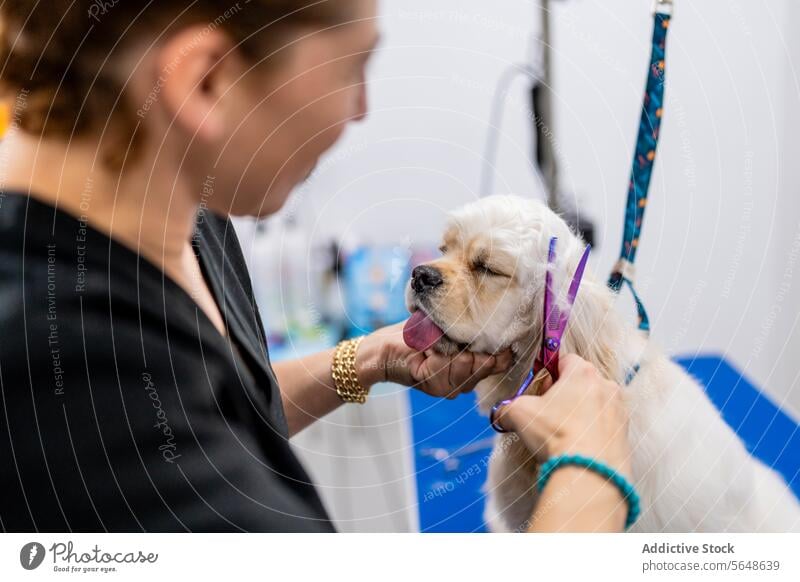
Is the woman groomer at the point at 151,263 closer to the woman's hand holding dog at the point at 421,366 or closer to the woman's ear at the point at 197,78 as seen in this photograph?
the woman's ear at the point at 197,78

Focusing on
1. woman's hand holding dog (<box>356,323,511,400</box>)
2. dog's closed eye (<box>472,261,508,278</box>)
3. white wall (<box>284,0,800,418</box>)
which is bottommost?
woman's hand holding dog (<box>356,323,511,400</box>)

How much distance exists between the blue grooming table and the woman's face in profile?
446 mm

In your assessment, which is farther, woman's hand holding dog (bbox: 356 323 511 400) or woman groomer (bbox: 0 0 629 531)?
woman's hand holding dog (bbox: 356 323 511 400)

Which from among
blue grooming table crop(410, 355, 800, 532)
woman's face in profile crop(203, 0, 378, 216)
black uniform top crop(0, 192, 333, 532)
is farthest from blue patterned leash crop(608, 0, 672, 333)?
black uniform top crop(0, 192, 333, 532)

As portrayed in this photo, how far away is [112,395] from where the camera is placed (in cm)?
59

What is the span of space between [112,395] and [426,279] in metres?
0.36

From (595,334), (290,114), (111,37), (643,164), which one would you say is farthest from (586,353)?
(111,37)

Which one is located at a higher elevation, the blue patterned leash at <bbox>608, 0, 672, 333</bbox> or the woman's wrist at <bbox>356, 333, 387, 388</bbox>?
the blue patterned leash at <bbox>608, 0, 672, 333</bbox>

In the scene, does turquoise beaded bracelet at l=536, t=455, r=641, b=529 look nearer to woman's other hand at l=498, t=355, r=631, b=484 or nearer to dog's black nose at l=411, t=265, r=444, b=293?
woman's other hand at l=498, t=355, r=631, b=484

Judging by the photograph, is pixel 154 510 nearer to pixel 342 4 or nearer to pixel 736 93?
pixel 342 4

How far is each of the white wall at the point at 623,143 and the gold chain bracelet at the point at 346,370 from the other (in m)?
0.14

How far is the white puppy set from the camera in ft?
2.43

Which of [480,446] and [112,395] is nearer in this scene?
[112,395]

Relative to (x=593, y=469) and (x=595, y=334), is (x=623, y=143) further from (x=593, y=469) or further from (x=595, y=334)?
(x=593, y=469)
